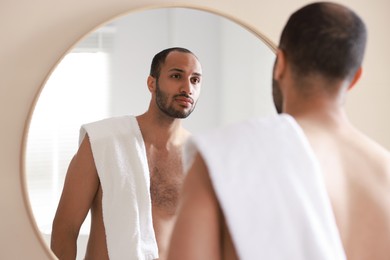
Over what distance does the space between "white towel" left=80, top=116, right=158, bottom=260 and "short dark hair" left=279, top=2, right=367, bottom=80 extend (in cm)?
88

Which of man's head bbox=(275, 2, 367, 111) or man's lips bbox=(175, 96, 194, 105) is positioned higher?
man's head bbox=(275, 2, 367, 111)

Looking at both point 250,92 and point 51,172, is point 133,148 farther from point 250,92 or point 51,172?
point 250,92

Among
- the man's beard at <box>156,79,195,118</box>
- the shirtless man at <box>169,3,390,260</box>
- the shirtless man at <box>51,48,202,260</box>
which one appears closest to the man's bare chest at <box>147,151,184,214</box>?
the shirtless man at <box>51,48,202,260</box>

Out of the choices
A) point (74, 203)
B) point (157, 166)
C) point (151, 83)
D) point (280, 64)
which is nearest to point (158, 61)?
point (151, 83)

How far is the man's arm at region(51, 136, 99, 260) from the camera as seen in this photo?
5.88 ft

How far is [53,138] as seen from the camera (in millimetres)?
1802

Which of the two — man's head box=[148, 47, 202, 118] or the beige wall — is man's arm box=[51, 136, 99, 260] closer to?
the beige wall

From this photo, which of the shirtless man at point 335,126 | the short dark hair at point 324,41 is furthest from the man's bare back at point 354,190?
the short dark hair at point 324,41

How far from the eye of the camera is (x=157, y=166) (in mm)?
1834

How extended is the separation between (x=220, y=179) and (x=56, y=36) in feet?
3.53

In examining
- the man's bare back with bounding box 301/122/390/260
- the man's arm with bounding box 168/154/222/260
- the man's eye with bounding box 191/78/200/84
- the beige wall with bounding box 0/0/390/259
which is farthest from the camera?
the man's eye with bounding box 191/78/200/84

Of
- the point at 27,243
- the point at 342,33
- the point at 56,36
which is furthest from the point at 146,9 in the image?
the point at 342,33

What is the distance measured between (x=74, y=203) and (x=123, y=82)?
40cm

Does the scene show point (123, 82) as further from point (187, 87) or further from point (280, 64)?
point (280, 64)
